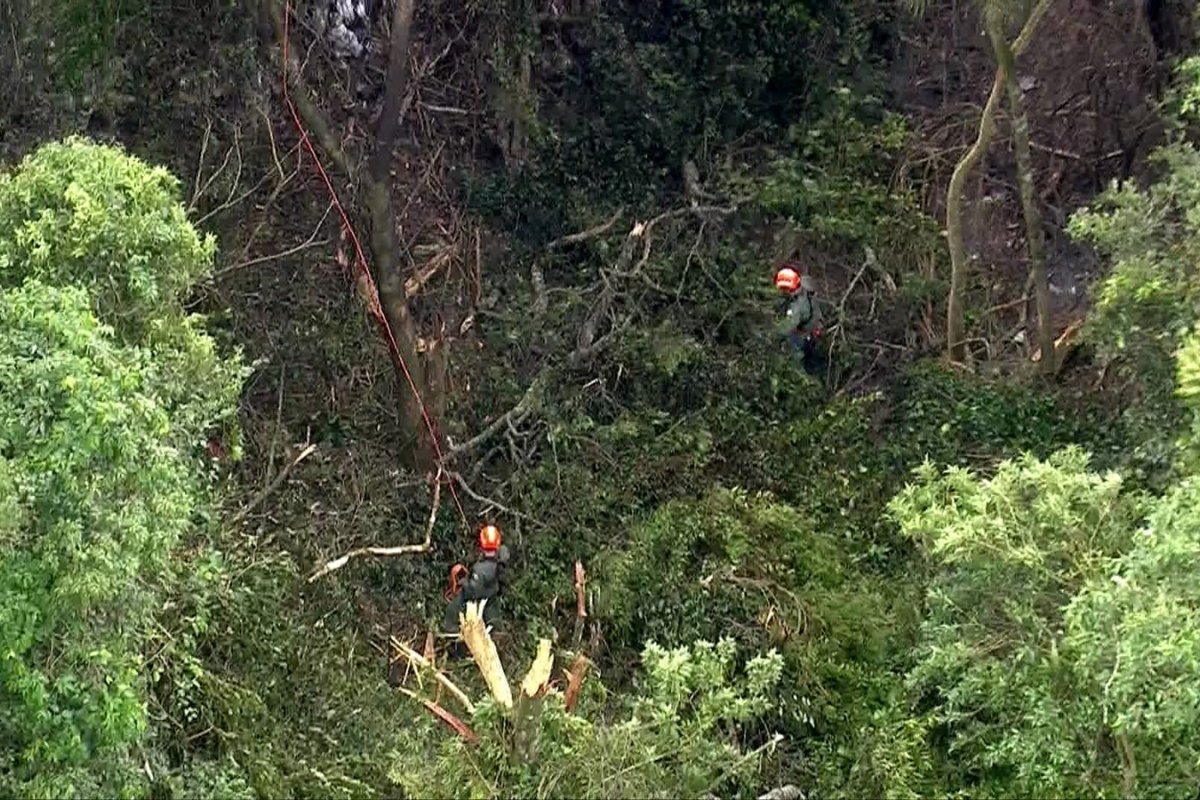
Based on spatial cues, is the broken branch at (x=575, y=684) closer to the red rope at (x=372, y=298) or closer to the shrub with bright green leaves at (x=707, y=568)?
the shrub with bright green leaves at (x=707, y=568)

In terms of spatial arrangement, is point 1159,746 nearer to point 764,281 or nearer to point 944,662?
point 944,662

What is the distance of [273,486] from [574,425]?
95.5 inches

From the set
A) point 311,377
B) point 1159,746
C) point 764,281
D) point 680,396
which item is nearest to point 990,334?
point 764,281

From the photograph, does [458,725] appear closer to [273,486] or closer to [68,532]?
[68,532]

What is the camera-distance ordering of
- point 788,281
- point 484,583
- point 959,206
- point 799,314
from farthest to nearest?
1. point 788,281
2. point 799,314
3. point 959,206
4. point 484,583

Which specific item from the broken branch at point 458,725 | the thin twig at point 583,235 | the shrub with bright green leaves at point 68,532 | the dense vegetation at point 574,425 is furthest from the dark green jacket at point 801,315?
the shrub with bright green leaves at point 68,532

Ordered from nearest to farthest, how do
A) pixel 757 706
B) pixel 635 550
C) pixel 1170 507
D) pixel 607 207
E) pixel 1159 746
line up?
pixel 1170 507 → pixel 1159 746 → pixel 757 706 → pixel 635 550 → pixel 607 207

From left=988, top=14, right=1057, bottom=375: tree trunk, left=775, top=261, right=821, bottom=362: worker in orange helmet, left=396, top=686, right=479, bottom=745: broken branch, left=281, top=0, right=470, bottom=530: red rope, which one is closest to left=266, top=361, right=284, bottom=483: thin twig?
left=281, top=0, right=470, bottom=530: red rope

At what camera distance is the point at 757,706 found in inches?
248

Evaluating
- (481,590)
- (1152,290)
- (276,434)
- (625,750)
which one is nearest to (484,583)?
(481,590)

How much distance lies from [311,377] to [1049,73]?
24.6 feet

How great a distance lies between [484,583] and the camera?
789 cm

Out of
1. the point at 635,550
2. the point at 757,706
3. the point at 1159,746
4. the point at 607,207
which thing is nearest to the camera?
the point at 1159,746

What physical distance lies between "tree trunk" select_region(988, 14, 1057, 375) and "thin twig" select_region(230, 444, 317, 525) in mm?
5534
